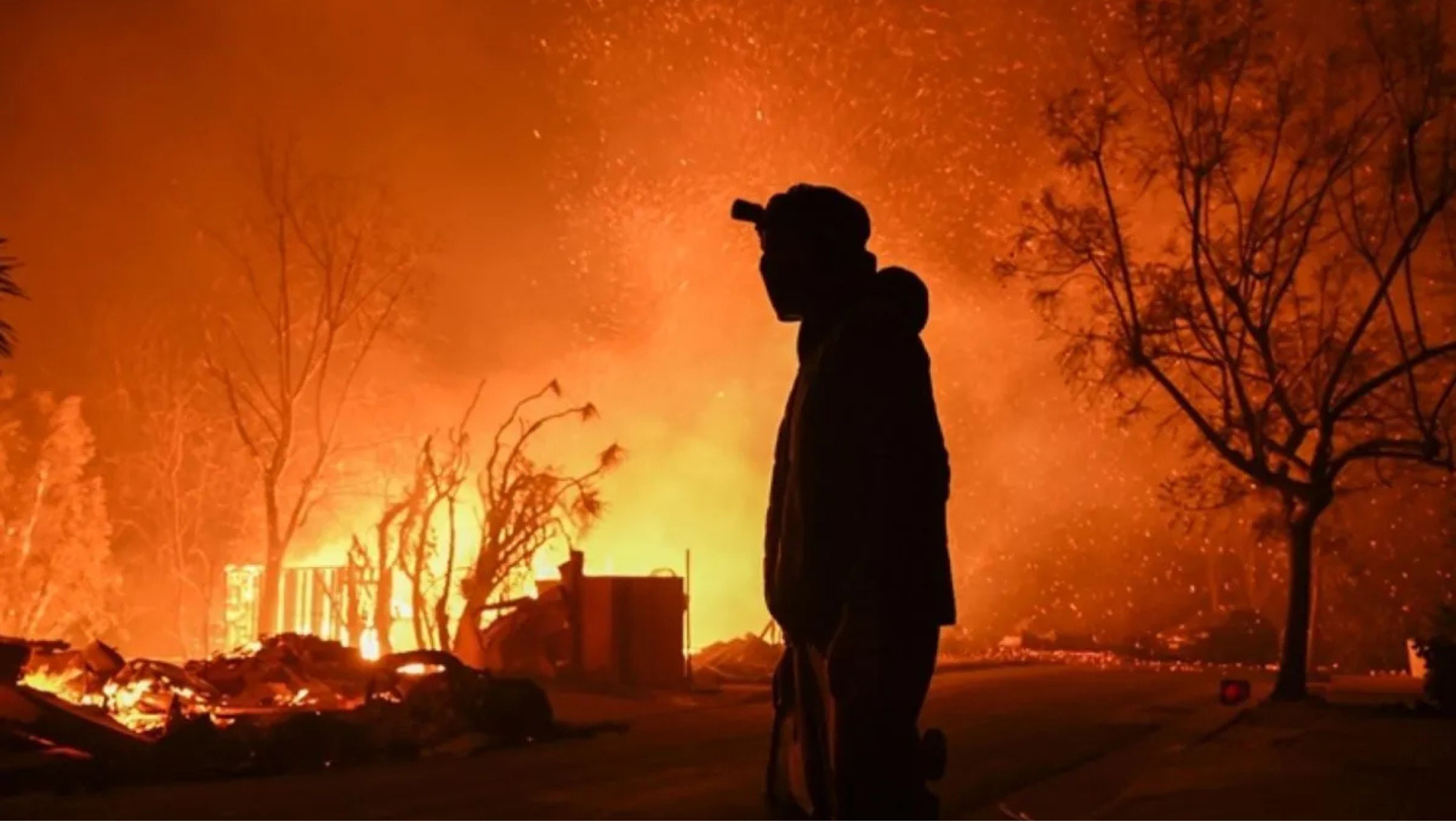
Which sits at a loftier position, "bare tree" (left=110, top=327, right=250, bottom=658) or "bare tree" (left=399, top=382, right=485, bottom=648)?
"bare tree" (left=110, top=327, right=250, bottom=658)

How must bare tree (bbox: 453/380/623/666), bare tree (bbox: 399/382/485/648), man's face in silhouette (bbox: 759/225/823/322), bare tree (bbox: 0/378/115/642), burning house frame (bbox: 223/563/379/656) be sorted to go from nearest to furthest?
man's face in silhouette (bbox: 759/225/823/322) < bare tree (bbox: 453/380/623/666) < bare tree (bbox: 399/382/485/648) < burning house frame (bbox: 223/563/379/656) < bare tree (bbox: 0/378/115/642)

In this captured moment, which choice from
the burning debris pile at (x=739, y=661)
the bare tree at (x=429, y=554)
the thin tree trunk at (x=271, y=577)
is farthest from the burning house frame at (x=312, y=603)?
the burning debris pile at (x=739, y=661)

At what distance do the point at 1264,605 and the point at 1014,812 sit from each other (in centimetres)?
3883

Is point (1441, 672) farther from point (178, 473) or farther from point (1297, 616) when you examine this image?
point (178, 473)

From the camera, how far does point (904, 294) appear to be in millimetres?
5367

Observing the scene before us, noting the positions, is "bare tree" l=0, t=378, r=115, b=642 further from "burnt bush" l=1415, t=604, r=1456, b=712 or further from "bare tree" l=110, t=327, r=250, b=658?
"burnt bush" l=1415, t=604, r=1456, b=712

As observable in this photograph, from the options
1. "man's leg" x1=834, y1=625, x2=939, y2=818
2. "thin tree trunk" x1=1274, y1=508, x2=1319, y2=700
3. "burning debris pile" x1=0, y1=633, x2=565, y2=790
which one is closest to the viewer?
"man's leg" x1=834, y1=625, x2=939, y2=818

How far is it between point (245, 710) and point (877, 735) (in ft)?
43.6

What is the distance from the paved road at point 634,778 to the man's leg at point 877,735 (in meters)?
5.43

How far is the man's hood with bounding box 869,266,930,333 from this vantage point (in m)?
5.31

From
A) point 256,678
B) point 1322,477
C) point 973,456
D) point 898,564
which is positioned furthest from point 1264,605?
point 898,564

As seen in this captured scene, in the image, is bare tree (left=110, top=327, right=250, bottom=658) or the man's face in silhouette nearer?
the man's face in silhouette

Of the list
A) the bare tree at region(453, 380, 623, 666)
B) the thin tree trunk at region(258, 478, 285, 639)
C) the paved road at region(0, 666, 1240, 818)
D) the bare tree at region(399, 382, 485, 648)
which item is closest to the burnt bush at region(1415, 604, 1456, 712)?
the paved road at region(0, 666, 1240, 818)

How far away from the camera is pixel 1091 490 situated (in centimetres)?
5412
